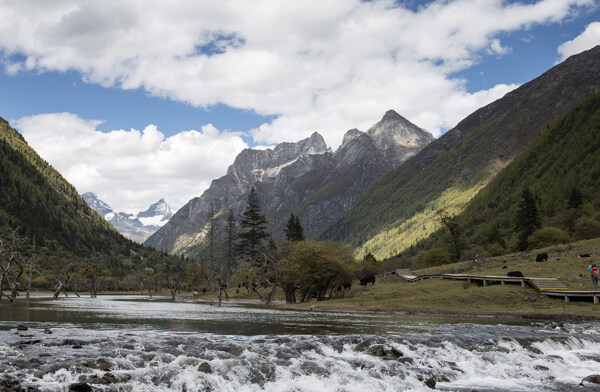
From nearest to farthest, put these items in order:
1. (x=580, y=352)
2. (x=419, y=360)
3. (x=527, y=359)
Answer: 1. (x=419, y=360)
2. (x=527, y=359)
3. (x=580, y=352)

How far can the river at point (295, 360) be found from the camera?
19703 millimetres

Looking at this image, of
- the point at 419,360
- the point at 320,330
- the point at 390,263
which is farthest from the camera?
the point at 390,263

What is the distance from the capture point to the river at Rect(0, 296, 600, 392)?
19.7 meters

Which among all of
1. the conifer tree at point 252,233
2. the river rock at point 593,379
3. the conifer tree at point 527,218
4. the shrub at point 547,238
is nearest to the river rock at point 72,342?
the river rock at point 593,379

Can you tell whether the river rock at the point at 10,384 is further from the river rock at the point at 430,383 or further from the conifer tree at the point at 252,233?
the conifer tree at the point at 252,233

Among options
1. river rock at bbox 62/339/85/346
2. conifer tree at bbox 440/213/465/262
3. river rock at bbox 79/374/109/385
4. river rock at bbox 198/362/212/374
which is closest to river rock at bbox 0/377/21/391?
river rock at bbox 79/374/109/385

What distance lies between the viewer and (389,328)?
3981cm

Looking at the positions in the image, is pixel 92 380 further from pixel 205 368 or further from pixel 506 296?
pixel 506 296

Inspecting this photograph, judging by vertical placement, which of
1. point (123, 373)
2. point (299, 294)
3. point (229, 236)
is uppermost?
point (229, 236)

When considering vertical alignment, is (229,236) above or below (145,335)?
above

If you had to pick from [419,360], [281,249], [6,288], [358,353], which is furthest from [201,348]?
[6,288]

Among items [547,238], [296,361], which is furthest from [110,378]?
[547,238]

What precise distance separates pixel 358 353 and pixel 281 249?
67.7m

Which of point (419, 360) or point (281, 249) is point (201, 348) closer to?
point (419, 360)
